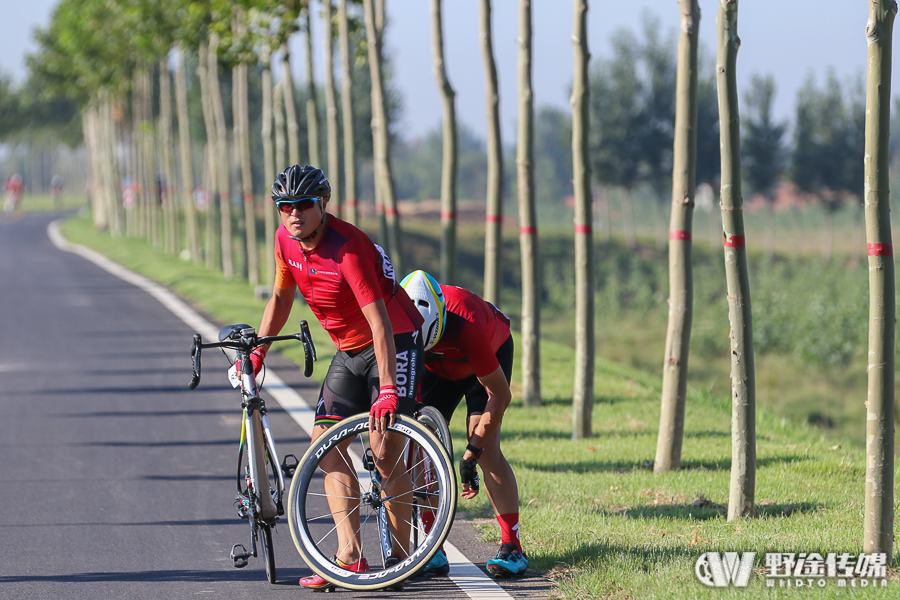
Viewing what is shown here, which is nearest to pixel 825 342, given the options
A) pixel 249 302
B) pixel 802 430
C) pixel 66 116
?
pixel 249 302

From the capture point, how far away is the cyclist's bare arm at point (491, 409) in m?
5.22

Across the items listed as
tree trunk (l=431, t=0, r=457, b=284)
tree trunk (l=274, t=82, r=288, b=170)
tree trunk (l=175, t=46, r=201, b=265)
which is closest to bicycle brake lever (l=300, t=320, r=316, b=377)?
tree trunk (l=431, t=0, r=457, b=284)

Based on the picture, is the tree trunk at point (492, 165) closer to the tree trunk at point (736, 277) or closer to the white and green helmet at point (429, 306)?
the tree trunk at point (736, 277)

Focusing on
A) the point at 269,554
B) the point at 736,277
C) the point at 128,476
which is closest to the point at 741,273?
the point at 736,277

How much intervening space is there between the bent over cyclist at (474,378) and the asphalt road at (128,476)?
0.27 m

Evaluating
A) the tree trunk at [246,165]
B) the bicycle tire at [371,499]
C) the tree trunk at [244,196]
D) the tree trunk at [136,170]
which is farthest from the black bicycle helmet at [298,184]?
the tree trunk at [136,170]

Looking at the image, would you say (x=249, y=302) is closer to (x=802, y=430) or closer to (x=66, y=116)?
(x=802, y=430)

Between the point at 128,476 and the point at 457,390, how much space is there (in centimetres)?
355

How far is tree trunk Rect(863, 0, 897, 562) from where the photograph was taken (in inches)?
197

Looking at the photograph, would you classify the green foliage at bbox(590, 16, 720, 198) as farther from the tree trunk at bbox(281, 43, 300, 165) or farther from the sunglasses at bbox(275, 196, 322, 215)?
the sunglasses at bbox(275, 196, 322, 215)

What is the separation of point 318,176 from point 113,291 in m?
21.0

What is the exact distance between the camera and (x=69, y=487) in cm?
764

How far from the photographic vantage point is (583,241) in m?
9.10

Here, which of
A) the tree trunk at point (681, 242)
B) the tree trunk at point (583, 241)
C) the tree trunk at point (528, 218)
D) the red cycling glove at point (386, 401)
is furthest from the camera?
the tree trunk at point (528, 218)
